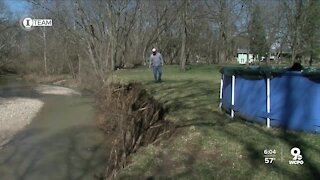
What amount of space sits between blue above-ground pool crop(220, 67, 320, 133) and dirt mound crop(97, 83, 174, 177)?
6.65 ft

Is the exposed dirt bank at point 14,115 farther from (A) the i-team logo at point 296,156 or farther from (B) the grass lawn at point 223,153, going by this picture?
(A) the i-team logo at point 296,156

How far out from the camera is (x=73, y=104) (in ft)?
97.8

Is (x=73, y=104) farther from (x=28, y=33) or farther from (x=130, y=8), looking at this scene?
(x=28, y=33)

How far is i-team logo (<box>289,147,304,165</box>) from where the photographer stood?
6.65 m

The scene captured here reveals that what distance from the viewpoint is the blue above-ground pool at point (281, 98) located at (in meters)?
8.11

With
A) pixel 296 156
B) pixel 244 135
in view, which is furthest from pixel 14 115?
pixel 296 156

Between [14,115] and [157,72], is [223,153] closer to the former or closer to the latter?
[157,72]

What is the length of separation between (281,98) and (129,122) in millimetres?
Result: 6175

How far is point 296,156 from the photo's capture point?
6.90m

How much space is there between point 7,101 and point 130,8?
685 inches

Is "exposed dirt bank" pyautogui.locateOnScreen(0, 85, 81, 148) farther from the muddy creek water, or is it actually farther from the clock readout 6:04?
the clock readout 6:04

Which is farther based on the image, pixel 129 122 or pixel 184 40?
pixel 184 40

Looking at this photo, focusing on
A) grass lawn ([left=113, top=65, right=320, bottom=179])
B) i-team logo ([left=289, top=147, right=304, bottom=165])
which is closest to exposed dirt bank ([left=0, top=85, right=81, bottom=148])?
grass lawn ([left=113, top=65, right=320, bottom=179])

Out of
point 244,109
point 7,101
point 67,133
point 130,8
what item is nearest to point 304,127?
point 244,109
